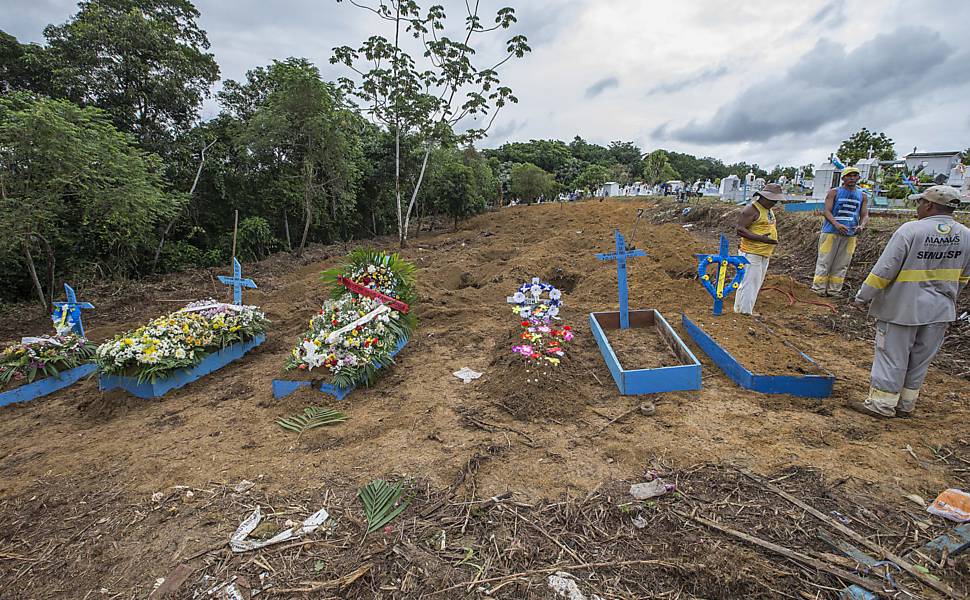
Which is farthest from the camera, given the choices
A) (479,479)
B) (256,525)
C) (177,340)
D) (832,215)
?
(832,215)

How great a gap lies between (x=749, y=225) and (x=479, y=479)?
14.8 ft

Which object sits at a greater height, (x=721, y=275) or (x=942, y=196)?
(x=942, y=196)

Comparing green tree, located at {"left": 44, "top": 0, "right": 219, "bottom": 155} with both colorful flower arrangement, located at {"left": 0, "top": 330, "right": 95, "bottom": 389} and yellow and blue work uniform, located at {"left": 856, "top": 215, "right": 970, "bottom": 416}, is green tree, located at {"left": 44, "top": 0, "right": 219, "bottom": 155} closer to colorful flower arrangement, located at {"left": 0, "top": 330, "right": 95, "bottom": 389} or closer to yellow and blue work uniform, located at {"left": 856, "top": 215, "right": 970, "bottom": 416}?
colorful flower arrangement, located at {"left": 0, "top": 330, "right": 95, "bottom": 389}

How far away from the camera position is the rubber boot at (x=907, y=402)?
10.1ft

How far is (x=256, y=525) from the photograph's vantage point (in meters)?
2.33

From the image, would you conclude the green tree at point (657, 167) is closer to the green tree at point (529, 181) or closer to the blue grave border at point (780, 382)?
the green tree at point (529, 181)

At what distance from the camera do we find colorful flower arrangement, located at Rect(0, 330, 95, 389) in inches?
177

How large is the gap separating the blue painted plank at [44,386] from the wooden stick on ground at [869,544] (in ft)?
22.8

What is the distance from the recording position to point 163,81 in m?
10.9

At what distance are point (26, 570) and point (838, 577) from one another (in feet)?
A: 13.2

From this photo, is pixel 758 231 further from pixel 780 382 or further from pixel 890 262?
pixel 780 382

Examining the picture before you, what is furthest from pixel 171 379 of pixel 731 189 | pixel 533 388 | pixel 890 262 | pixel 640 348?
pixel 731 189

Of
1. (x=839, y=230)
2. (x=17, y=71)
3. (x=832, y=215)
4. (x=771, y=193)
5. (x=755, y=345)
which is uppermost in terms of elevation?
(x=17, y=71)

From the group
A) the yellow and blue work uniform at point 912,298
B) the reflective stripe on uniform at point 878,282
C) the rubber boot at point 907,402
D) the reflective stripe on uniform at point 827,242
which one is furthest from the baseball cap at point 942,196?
the reflective stripe on uniform at point 827,242
